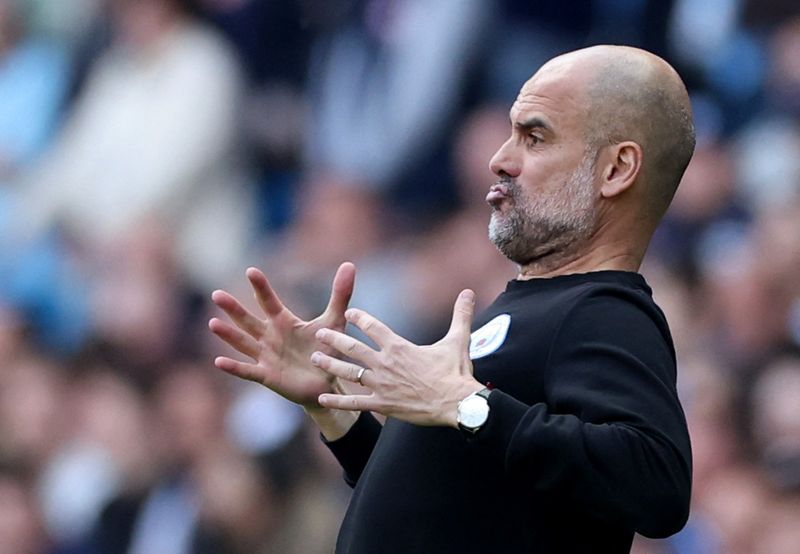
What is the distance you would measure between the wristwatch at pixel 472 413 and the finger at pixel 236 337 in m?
0.61

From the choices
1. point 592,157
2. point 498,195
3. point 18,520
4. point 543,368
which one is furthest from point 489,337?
point 18,520

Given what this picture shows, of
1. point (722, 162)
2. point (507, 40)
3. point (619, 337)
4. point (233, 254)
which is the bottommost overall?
point (619, 337)

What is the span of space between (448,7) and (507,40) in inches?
10.9

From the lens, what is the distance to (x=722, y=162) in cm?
514

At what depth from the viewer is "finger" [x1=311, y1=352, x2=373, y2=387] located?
2.21m

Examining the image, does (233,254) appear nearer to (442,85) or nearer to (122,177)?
(122,177)

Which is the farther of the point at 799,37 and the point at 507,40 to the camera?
the point at 507,40

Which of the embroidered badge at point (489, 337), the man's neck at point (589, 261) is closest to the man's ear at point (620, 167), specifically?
the man's neck at point (589, 261)

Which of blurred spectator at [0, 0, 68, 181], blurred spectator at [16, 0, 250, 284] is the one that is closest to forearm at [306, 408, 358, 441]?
blurred spectator at [16, 0, 250, 284]

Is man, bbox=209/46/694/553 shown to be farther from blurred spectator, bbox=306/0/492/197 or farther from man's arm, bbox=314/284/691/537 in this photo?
blurred spectator, bbox=306/0/492/197

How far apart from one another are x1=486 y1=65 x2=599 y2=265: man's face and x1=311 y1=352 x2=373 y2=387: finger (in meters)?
0.47

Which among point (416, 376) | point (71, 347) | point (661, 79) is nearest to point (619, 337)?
point (416, 376)

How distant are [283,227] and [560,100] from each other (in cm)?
332

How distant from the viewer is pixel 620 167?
8.32 ft
